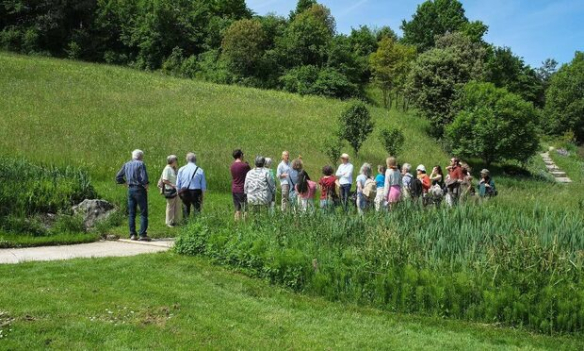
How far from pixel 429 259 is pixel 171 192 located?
22.6 feet

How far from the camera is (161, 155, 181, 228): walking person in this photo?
42.1 ft

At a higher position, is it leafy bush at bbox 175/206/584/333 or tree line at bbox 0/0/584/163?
tree line at bbox 0/0/584/163

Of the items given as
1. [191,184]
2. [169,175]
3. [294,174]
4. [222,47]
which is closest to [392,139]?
[294,174]

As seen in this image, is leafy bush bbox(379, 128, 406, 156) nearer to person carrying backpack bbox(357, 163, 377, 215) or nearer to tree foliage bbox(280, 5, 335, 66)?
person carrying backpack bbox(357, 163, 377, 215)

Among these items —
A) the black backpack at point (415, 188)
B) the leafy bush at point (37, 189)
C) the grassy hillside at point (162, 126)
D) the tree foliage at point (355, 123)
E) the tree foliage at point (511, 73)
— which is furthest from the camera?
the tree foliage at point (511, 73)

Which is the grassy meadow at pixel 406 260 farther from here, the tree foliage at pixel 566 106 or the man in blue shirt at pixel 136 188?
the tree foliage at pixel 566 106

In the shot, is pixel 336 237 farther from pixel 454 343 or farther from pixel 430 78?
pixel 430 78

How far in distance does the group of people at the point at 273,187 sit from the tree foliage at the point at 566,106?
53368 mm

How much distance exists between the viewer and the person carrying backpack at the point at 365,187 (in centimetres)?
1302

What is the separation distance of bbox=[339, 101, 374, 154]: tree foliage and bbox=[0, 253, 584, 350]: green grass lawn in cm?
1843

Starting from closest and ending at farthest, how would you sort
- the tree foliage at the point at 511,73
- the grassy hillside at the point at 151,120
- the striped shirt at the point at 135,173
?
the striped shirt at the point at 135,173 < the grassy hillside at the point at 151,120 < the tree foliage at the point at 511,73

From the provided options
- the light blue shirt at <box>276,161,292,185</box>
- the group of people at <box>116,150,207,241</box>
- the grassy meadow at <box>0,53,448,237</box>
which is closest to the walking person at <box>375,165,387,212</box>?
the light blue shirt at <box>276,161,292,185</box>

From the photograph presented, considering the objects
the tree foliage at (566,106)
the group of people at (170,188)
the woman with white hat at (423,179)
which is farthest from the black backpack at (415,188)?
the tree foliage at (566,106)

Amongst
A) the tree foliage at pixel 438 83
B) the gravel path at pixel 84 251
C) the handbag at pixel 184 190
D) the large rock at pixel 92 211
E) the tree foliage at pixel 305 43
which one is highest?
the tree foliage at pixel 305 43
